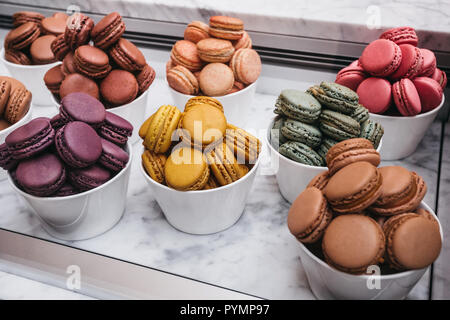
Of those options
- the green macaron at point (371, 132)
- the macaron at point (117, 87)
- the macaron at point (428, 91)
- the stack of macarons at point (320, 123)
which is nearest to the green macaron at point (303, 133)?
the stack of macarons at point (320, 123)

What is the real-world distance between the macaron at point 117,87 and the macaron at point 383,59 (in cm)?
61

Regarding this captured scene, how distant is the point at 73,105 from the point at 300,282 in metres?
0.59

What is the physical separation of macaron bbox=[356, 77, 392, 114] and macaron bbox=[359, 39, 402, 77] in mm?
24

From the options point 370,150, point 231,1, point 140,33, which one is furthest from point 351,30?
point 140,33

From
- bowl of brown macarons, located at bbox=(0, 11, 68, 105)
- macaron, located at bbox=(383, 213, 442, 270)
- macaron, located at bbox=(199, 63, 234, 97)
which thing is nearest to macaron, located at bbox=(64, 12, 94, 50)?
bowl of brown macarons, located at bbox=(0, 11, 68, 105)

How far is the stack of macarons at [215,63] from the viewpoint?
1.14 metres

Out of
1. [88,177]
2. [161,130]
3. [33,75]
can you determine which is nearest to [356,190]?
[161,130]

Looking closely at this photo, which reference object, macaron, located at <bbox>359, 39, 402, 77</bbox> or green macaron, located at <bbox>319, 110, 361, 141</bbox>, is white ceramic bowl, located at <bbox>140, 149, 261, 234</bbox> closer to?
green macaron, located at <bbox>319, 110, 361, 141</bbox>

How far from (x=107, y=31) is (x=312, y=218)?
73 cm

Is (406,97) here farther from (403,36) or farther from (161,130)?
(161,130)

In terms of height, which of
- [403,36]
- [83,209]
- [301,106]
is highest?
[403,36]

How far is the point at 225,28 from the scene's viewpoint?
1177mm

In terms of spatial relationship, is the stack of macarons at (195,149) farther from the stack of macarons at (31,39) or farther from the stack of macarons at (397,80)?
the stack of macarons at (31,39)
